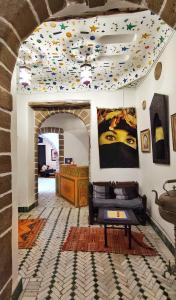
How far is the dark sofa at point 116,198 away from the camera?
4.25 metres

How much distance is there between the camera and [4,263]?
53.8 inches

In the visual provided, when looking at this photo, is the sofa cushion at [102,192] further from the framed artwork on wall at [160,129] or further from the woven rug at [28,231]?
the framed artwork on wall at [160,129]

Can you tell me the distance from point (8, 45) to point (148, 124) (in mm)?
3404

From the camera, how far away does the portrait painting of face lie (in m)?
5.08

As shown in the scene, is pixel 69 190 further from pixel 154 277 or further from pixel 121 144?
pixel 154 277

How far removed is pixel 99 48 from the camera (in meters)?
3.34

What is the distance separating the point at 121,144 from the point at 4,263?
4041 millimetres

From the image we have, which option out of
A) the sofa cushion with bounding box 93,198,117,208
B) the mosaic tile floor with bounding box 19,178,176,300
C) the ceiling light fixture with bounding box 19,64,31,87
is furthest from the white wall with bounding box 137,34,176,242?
the ceiling light fixture with bounding box 19,64,31,87

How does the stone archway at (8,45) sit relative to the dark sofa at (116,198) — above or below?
above

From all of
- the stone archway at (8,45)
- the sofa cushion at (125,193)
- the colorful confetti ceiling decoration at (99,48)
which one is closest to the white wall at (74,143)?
the colorful confetti ceiling decoration at (99,48)

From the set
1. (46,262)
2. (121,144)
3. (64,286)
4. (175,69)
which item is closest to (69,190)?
(121,144)

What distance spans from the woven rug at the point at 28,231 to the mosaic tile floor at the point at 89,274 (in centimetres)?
13

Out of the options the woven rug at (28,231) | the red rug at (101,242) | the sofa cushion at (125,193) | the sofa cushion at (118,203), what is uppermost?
the sofa cushion at (125,193)

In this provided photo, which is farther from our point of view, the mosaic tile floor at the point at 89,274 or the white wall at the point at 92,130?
the white wall at the point at 92,130
